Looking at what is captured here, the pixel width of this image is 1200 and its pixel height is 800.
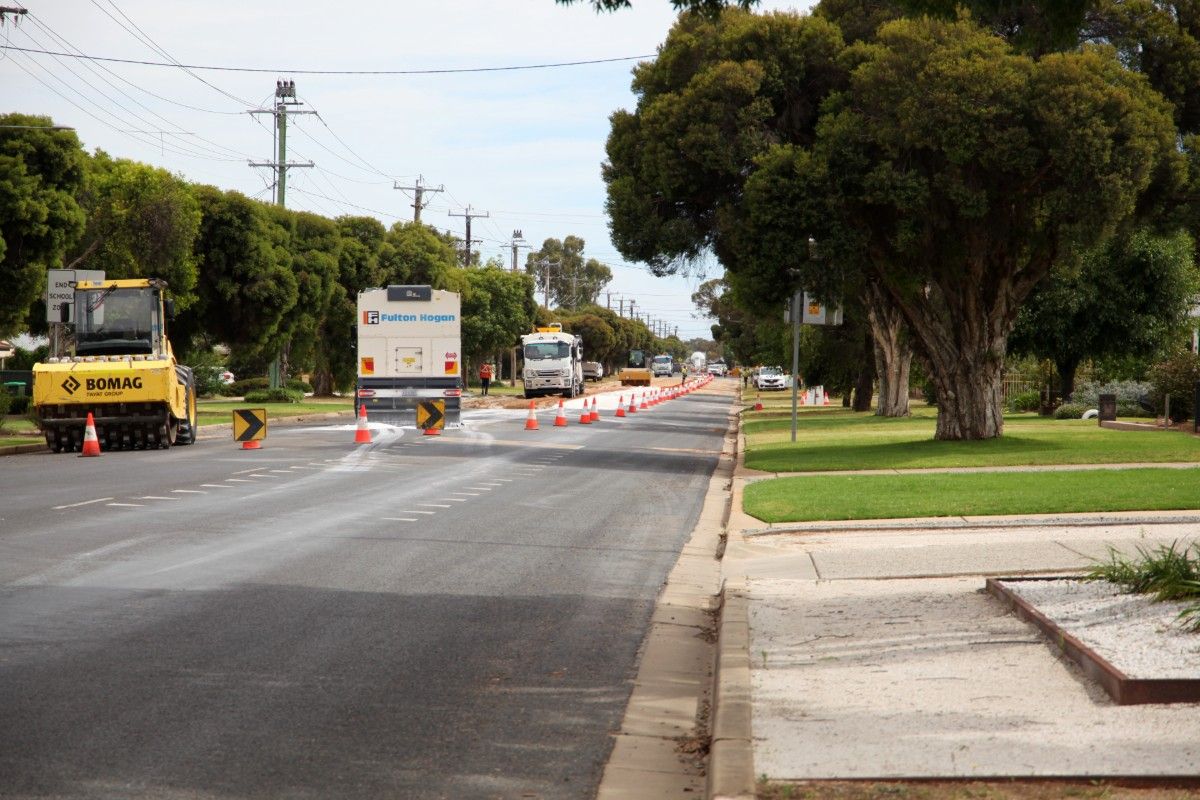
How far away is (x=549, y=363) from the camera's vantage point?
69875 mm

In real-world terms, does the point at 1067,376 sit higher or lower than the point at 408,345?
lower

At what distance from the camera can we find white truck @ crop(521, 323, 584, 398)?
69.9 m

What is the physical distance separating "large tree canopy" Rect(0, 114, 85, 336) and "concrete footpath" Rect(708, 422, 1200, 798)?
24.9 m

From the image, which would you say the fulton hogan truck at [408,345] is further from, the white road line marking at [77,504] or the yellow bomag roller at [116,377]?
the white road line marking at [77,504]

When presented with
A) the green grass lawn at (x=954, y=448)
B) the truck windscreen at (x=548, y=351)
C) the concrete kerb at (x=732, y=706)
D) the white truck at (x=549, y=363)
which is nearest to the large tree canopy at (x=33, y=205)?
the green grass lawn at (x=954, y=448)

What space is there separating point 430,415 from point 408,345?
97.5 inches

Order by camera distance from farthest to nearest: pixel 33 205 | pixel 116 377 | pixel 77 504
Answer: pixel 33 205 → pixel 116 377 → pixel 77 504

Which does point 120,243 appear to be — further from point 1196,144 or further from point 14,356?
point 1196,144

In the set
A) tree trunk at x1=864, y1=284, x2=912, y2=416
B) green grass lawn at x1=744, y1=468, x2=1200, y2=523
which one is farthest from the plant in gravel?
tree trunk at x1=864, y1=284, x2=912, y2=416

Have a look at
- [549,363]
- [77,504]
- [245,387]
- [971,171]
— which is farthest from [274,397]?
[77,504]

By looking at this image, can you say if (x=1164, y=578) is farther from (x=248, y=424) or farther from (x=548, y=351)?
(x=548, y=351)

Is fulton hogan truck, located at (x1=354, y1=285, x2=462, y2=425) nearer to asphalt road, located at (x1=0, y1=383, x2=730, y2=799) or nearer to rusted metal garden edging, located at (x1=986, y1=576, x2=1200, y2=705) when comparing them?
asphalt road, located at (x1=0, y1=383, x2=730, y2=799)

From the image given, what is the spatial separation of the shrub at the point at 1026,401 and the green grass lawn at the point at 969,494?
29915mm

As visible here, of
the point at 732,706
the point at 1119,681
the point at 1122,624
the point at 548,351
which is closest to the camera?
the point at 1119,681
